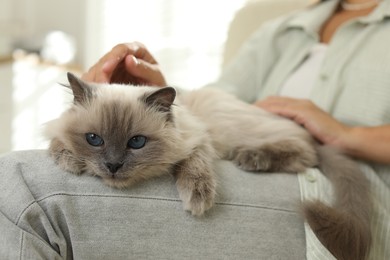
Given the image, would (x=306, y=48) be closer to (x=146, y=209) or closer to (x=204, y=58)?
(x=146, y=209)

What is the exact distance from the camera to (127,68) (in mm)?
1365

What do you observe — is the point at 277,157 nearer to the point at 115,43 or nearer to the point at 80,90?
the point at 80,90

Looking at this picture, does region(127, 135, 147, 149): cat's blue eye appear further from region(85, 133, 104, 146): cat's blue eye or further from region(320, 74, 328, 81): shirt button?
region(320, 74, 328, 81): shirt button

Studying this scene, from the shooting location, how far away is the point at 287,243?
1.11 metres

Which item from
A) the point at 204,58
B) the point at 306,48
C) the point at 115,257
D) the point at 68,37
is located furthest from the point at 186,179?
the point at 68,37

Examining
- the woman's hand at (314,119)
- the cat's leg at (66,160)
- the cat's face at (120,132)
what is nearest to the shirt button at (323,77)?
the woman's hand at (314,119)

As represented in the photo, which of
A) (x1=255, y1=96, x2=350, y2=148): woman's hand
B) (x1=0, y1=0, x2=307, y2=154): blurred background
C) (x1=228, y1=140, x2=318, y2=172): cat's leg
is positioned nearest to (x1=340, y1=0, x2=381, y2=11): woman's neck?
(x1=255, y1=96, x2=350, y2=148): woman's hand

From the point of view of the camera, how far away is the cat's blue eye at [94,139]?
1084 millimetres

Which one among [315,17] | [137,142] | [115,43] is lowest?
[115,43]

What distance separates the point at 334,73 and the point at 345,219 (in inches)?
23.3

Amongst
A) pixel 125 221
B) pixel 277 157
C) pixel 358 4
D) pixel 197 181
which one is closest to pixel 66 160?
pixel 125 221

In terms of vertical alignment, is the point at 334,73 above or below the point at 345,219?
above

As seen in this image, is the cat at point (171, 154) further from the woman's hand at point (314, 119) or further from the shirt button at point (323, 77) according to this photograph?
the shirt button at point (323, 77)

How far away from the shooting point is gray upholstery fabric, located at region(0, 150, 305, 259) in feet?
3.15
